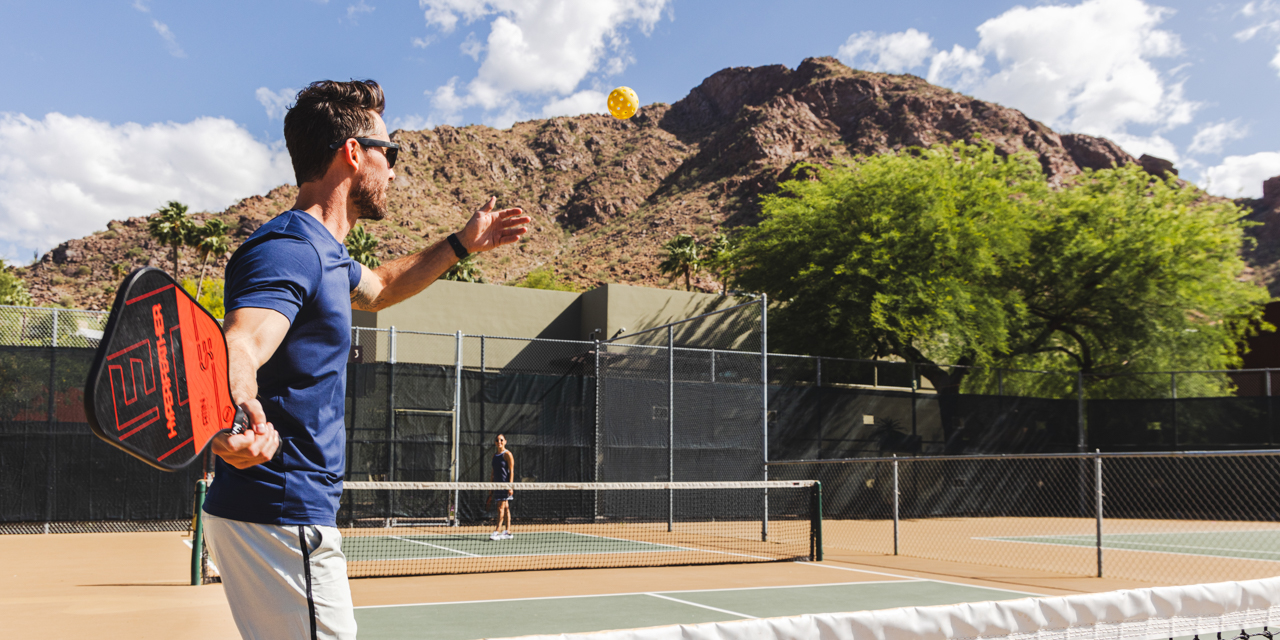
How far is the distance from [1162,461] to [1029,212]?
6.85 metres

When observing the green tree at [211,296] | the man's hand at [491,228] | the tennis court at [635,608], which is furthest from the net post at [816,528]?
the green tree at [211,296]

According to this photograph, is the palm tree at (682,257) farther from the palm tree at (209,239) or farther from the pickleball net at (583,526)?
the pickleball net at (583,526)

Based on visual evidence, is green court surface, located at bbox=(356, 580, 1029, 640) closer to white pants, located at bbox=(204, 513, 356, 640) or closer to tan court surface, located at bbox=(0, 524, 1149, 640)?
tan court surface, located at bbox=(0, 524, 1149, 640)

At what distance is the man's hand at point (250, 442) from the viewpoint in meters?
1.38

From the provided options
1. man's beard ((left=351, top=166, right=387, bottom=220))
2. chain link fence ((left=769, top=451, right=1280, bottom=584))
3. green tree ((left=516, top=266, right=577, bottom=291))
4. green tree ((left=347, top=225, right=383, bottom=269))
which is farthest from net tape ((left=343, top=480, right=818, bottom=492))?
green tree ((left=516, top=266, right=577, bottom=291))

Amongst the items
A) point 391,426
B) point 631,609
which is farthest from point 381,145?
point 391,426

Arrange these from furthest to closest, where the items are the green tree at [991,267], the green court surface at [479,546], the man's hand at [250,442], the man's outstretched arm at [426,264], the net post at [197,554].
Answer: the green tree at [991,267] → the green court surface at [479,546] → the net post at [197,554] → the man's outstretched arm at [426,264] → the man's hand at [250,442]

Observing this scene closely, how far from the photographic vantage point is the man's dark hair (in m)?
2.06

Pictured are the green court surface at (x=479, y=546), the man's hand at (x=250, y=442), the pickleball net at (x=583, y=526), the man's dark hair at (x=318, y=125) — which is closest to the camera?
the man's hand at (x=250, y=442)

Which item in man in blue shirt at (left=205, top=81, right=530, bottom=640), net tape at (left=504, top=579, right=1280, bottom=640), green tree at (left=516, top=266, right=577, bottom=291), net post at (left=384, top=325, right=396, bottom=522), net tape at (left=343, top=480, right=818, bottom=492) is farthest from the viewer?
green tree at (left=516, top=266, right=577, bottom=291)

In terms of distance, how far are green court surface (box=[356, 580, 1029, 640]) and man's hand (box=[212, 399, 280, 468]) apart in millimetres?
4916

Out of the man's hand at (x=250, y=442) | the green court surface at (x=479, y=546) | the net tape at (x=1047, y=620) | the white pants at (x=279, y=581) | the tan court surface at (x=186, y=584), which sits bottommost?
the green court surface at (x=479, y=546)

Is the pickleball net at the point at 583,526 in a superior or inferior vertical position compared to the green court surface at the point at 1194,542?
superior

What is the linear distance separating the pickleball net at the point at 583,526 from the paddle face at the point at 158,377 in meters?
8.85
